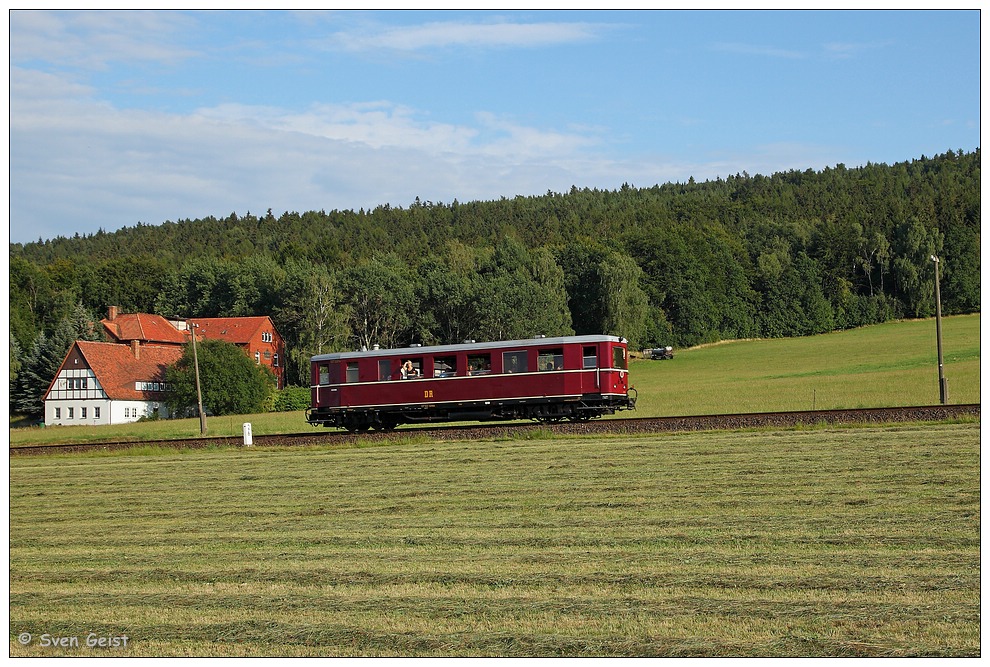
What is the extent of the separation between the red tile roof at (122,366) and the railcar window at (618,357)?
45.2 metres

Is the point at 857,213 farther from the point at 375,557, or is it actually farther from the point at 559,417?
the point at 375,557

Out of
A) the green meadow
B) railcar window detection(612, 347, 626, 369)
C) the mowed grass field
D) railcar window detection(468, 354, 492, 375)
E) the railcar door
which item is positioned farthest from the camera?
the green meadow

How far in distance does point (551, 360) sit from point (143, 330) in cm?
5554

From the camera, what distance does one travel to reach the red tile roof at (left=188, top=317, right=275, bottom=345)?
79750mm

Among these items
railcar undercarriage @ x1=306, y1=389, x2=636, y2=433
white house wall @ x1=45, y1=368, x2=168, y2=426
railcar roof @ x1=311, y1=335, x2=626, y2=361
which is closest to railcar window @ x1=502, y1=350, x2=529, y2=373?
railcar roof @ x1=311, y1=335, x2=626, y2=361

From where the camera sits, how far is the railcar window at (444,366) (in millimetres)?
31266

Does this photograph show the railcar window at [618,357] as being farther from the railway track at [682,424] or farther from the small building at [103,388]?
the small building at [103,388]

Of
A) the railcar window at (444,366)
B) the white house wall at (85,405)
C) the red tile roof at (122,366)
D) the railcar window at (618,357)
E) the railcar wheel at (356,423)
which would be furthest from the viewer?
the red tile roof at (122,366)

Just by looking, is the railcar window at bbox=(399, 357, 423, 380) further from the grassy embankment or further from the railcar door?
the grassy embankment

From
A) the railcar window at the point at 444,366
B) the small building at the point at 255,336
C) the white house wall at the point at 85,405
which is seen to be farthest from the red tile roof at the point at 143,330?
the railcar window at the point at 444,366

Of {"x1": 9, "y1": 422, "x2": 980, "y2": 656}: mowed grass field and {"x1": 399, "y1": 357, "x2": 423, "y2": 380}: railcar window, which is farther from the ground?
{"x1": 399, "y1": 357, "x2": 423, "y2": 380}: railcar window

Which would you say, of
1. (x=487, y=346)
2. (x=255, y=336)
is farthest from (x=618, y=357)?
(x=255, y=336)

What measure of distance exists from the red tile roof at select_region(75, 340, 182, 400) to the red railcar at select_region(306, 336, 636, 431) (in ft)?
130

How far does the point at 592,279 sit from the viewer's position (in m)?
90.9
